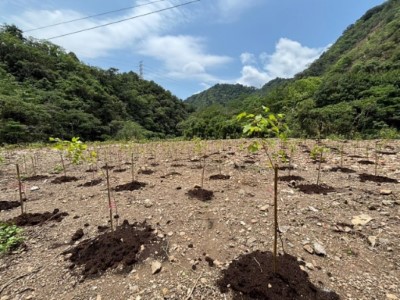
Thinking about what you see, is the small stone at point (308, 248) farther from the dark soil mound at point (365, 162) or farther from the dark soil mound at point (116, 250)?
the dark soil mound at point (365, 162)

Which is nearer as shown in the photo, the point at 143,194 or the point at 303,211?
the point at 303,211

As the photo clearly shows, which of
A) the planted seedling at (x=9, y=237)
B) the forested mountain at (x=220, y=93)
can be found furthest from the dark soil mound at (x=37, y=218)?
the forested mountain at (x=220, y=93)

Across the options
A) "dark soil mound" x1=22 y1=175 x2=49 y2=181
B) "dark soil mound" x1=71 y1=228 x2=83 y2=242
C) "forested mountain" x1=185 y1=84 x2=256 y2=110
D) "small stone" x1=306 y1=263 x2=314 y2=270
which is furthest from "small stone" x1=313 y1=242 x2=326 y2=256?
"forested mountain" x1=185 y1=84 x2=256 y2=110

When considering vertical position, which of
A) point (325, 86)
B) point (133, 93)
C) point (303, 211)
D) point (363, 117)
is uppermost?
point (133, 93)

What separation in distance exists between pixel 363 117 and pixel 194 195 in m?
16.1

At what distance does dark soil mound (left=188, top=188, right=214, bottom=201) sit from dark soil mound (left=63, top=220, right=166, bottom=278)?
129 cm

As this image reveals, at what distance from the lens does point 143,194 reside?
15.4 feet

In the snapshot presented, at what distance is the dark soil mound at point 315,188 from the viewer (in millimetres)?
4420

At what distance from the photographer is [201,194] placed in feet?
14.6

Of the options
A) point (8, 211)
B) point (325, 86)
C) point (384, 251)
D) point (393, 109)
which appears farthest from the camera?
point (325, 86)

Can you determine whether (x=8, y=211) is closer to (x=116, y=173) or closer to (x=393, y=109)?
(x=116, y=173)

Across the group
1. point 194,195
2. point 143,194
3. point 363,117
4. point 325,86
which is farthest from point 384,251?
point 325,86

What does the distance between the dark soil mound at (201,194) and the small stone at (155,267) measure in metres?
1.77

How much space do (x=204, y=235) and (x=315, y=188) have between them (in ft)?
8.50
